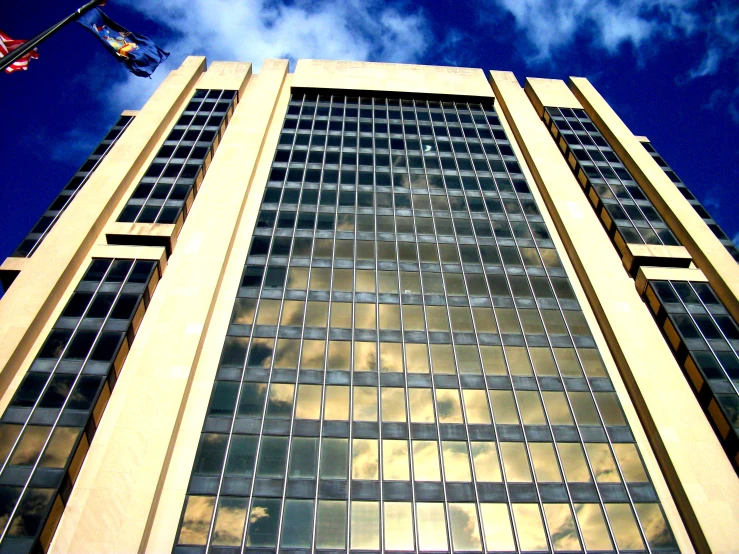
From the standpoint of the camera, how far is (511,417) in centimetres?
3019

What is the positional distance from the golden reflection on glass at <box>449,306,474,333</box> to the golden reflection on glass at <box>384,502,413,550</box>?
11884mm

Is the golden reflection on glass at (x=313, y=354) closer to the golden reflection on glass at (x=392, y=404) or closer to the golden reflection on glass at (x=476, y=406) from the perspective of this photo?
the golden reflection on glass at (x=392, y=404)

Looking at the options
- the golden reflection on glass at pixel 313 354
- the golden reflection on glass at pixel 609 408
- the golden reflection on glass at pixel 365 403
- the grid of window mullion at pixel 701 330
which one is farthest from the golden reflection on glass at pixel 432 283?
the grid of window mullion at pixel 701 330

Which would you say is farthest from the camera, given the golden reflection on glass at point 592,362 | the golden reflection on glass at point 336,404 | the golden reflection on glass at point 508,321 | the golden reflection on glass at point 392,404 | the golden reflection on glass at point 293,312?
the golden reflection on glass at point 508,321

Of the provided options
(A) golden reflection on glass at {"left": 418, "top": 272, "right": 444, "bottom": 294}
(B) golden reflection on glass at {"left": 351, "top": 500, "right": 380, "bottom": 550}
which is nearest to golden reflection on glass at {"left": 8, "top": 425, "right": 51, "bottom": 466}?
(B) golden reflection on glass at {"left": 351, "top": 500, "right": 380, "bottom": 550}

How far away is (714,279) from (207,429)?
33518 mm

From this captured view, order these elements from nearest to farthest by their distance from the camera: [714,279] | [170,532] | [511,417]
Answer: [170,532] < [511,417] < [714,279]

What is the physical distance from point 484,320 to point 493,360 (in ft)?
10.6

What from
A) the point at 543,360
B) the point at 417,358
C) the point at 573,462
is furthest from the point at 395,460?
the point at 543,360

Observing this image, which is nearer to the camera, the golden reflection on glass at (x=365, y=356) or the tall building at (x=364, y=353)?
the tall building at (x=364, y=353)

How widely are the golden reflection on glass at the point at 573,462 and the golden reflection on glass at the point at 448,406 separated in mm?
5400

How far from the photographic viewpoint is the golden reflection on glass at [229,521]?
81.4 feet

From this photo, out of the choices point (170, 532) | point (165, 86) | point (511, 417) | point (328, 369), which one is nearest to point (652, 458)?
point (511, 417)

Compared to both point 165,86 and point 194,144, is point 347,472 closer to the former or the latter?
point 194,144
